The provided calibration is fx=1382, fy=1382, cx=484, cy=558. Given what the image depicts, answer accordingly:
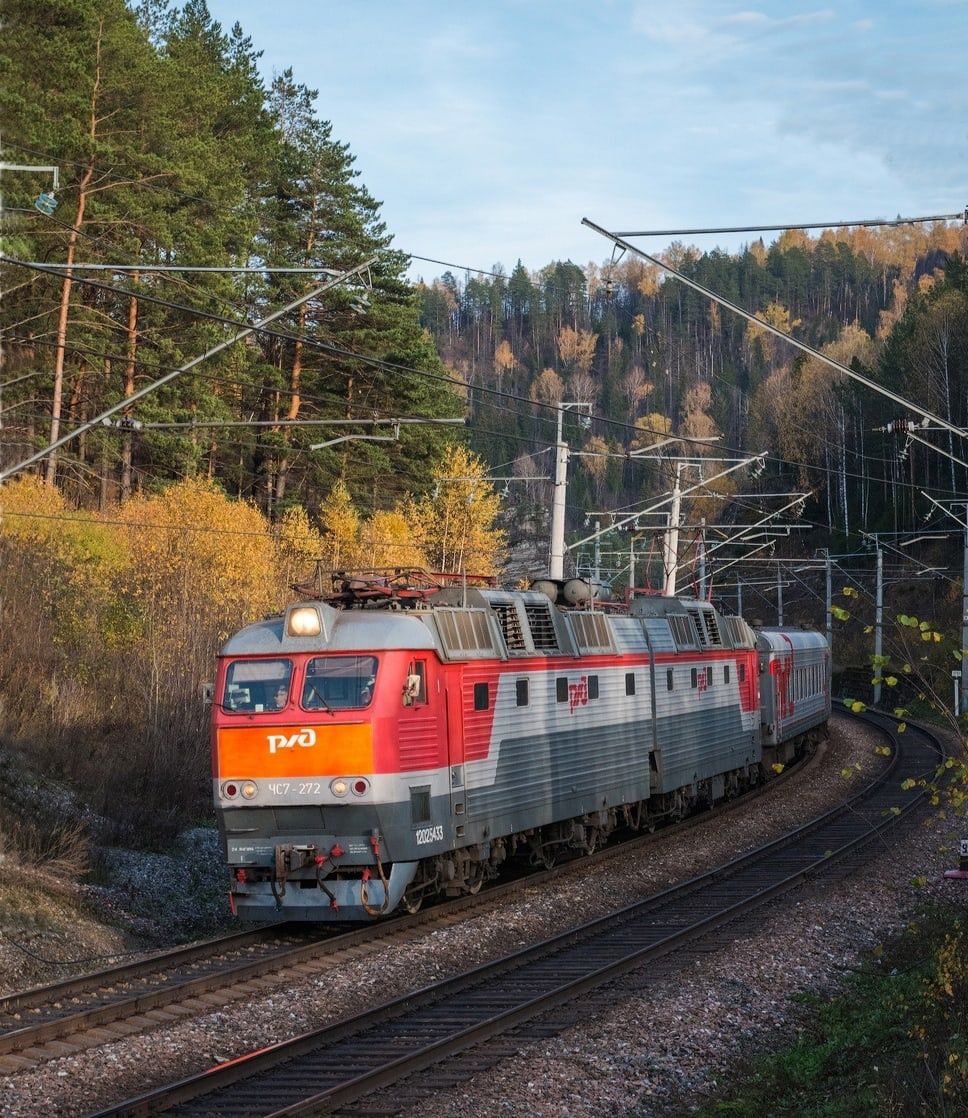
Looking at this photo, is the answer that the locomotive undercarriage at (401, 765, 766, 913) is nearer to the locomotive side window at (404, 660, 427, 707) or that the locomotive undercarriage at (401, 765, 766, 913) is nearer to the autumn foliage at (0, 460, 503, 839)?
the locomotive side window at (404, 660, 427, 707)

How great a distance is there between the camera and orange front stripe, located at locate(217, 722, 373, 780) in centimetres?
1424

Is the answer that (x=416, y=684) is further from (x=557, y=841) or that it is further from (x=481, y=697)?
(x=557, y=841)

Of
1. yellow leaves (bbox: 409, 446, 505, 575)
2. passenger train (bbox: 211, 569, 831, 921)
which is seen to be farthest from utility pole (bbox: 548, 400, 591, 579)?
yellow leaves (bbox: 409, 446, 505, 575)

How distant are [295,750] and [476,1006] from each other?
370cm

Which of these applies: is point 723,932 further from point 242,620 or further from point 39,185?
point 39,185

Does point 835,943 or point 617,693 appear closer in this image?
point 835,943

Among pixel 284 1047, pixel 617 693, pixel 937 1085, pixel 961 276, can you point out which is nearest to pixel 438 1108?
pixel 284 1047

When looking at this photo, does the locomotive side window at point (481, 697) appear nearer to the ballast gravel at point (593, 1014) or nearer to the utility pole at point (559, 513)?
the ballast gravel at point (593, 1014)

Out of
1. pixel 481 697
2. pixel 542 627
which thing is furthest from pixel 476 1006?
pixel 542 627

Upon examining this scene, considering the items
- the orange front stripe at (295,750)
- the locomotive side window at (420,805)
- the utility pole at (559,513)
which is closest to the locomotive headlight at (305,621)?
the orange front stripe at (295,750)

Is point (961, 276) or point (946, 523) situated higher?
point (961, 276)

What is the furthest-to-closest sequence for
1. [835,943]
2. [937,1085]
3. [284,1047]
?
[835,943] → [284,1047] → [937,1085]

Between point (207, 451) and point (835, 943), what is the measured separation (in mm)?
34708

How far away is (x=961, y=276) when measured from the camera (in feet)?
288
